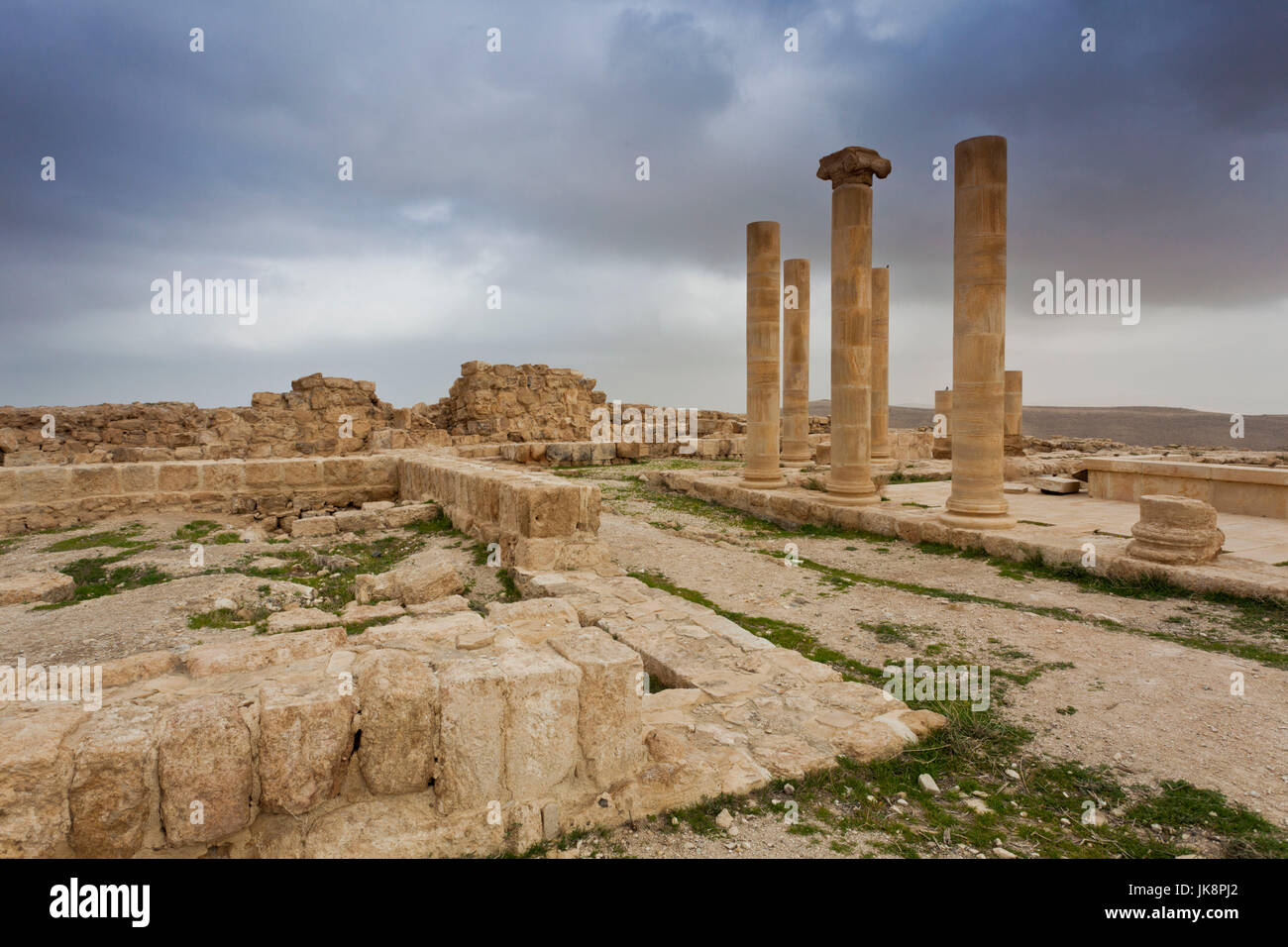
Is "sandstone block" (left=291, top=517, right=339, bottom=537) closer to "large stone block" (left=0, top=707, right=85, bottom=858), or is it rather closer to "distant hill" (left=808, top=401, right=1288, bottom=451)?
"large stone block" (left=0, top=707, right=85, bottom=858)

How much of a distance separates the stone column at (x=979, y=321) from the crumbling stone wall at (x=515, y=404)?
16.5 meters

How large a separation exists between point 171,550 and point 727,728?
26.9ft

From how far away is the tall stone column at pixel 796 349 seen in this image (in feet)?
56.5

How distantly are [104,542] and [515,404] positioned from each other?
15382 millimetres

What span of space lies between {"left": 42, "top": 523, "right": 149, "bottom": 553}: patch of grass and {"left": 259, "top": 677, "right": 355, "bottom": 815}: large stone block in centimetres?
775

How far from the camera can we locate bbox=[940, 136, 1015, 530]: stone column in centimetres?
975

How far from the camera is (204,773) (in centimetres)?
269

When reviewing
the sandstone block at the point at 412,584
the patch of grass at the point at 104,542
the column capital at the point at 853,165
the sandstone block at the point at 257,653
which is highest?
the column capital at the point at 853,165

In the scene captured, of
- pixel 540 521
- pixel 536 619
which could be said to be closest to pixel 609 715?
pixel 536 619

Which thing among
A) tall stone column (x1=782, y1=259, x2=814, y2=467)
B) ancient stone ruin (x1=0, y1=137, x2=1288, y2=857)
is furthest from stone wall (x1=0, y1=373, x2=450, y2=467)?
tall stone column (x1=782, y1=259, x2=814, y2=467)

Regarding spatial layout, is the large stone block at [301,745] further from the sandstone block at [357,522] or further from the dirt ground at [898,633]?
the sandstone block at [357,522]

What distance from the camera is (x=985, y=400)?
9.94 m

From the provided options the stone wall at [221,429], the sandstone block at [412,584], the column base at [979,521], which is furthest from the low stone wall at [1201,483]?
the stone wall at [221,429]
